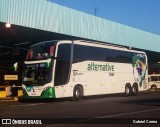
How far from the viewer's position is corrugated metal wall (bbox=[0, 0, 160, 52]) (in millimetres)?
25125

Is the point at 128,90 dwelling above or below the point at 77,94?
above

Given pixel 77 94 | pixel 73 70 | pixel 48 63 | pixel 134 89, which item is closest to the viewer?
pixel 48 63

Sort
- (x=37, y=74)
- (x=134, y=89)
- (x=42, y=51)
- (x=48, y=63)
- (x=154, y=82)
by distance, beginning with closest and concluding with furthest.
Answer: (x=48, y=63)
(x=37, y=74)
(x=42, y=51)
(x=134, y=89)
(x=154, y=82)

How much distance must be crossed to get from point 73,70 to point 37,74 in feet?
7.28

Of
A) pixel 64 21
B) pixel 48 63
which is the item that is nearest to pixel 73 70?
pixel 48 63

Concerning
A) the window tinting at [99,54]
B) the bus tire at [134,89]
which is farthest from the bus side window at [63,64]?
the bus tire at [134,89]

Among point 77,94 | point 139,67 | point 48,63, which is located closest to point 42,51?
point 48,63

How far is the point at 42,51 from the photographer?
21.7m

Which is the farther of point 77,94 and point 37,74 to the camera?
point 77,94

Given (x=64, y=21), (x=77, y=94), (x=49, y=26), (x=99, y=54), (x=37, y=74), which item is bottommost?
(x=77, y=94)

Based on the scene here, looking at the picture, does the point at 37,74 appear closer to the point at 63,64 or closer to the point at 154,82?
the point at 63,64

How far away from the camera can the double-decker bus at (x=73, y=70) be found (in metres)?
21.2

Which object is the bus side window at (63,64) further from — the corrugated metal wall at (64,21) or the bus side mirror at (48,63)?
the corrugated metal wall at (64,21)

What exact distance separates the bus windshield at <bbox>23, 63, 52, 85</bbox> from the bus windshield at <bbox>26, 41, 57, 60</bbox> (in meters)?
0.50
